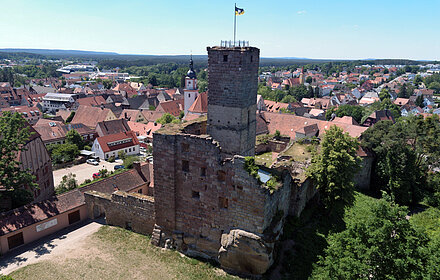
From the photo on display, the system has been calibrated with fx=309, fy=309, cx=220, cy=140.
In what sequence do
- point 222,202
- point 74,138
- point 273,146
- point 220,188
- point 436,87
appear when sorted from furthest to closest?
point 436,87, point 74,138, point 273,146, point 222,202, point 220,188

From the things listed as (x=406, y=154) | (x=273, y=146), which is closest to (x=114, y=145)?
(x=273, y=146)

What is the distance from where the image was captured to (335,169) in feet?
95.8

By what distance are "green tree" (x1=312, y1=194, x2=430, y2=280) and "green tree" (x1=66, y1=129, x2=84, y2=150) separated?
54.5 m

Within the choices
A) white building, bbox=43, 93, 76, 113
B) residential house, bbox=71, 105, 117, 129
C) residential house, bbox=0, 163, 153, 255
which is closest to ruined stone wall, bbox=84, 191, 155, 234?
residential house, bbox=0, 163, 153, 255

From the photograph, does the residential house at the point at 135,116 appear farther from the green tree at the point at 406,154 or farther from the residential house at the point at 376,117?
the residential house at the point at 376,117

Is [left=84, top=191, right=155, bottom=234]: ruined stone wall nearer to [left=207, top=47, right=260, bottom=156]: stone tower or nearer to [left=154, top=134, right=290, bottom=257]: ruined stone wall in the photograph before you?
[left=154, top=134, right=290, bottom=257]: ruined stone wall

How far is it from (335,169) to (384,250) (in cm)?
1361

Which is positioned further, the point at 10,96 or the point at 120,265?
the point at 10,96

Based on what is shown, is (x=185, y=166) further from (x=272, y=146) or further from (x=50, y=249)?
(x=272, y=146)

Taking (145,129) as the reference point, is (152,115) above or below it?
above

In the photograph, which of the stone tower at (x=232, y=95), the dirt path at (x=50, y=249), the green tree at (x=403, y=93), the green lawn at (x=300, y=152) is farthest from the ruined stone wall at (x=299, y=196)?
the green tree at (x=403, y=93)

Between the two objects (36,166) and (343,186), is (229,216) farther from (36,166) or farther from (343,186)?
(36,166)

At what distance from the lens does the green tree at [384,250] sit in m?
15.5

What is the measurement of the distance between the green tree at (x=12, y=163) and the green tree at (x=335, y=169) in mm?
26639
